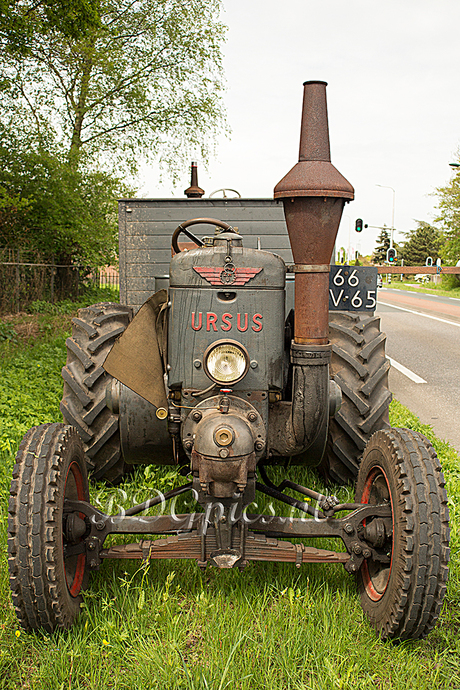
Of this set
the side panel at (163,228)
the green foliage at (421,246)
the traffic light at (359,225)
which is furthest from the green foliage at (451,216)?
the side panel at (163,228)

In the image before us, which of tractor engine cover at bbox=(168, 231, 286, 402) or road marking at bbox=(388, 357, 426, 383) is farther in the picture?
road marking at bbox=(388, 357, 426, 383)

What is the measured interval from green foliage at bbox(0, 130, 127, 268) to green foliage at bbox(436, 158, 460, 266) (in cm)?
2705

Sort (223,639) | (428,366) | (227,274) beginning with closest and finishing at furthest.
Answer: (223,639) < (227,274) < (428,366)

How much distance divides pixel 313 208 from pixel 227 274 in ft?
1.50

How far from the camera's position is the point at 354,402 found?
3.41 meters

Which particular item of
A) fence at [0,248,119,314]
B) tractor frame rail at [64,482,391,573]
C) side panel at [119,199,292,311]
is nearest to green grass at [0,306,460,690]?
tractor frame rail at [64,482,391,573]

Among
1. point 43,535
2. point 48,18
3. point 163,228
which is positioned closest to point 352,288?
point 163,228

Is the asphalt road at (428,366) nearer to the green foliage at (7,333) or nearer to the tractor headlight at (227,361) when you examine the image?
the tractor headlight at (227,361)

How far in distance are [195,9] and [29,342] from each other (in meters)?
12.1

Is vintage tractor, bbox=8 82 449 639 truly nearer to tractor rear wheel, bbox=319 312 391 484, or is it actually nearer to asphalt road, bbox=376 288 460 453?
tractor rear wheel, bbox=319 312 391 484

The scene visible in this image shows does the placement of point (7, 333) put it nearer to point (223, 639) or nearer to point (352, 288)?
point (352, 288)

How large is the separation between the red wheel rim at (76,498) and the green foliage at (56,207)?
9.95 metres

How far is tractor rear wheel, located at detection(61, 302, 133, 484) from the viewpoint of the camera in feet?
11.4

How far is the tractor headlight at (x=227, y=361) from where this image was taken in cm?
242
